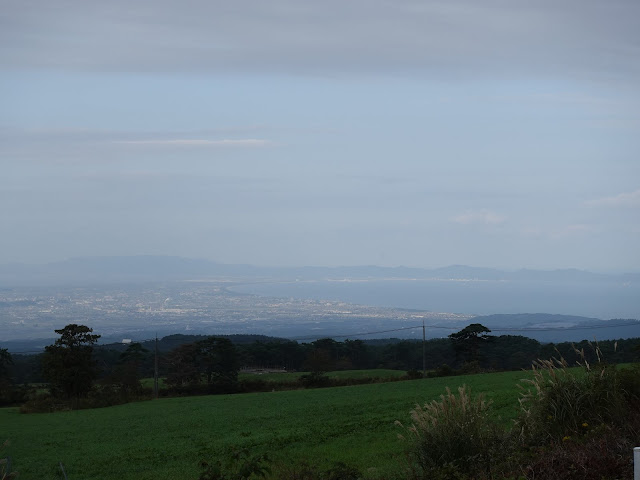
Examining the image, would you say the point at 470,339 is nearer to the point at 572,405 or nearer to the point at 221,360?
the point at 221,360

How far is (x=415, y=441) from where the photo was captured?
9.74m

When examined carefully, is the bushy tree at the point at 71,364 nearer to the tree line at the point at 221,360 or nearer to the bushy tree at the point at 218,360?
the tree line at the point at 221,360

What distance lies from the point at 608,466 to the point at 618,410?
229 centimetres

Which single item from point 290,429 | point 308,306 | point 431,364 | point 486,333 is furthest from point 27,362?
point 308,306

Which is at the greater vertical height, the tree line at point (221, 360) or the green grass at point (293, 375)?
the tree line at point (221, 360)

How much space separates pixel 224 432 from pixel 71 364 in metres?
19.6

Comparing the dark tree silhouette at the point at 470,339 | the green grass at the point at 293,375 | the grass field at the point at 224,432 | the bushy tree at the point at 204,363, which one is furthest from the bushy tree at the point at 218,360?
the dark tree silhouette at the point at 470,339

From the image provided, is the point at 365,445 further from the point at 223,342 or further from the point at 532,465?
the point at 223,342

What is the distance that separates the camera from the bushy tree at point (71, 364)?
36.1m

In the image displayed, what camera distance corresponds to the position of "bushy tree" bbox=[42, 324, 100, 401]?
36094 millimetres

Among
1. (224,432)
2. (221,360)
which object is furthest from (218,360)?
(224,432)

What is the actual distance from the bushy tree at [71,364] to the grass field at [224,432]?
522 cm

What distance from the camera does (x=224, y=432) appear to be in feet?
65.6

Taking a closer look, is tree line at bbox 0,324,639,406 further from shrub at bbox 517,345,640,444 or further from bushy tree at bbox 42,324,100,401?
shrub at bbox 517,345,640,444
